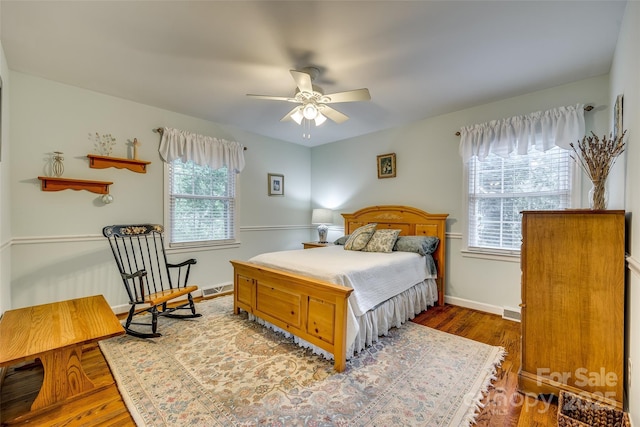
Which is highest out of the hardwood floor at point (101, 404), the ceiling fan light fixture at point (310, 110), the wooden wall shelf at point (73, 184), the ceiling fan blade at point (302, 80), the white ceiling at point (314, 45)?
the white ceiling at point (314, 45)

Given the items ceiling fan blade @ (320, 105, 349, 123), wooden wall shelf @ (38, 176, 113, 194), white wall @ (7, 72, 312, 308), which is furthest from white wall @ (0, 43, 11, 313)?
ceiling fan blade @ (320, 105, 349, 123)

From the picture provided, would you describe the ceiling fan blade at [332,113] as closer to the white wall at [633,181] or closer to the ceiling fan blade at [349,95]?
the ceiling fan blade at [349,95]

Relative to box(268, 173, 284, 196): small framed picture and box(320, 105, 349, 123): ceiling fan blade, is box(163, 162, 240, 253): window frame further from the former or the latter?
box(320, 105, 349, 123): ceiling fan blade

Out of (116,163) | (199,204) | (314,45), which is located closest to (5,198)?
(116,163)

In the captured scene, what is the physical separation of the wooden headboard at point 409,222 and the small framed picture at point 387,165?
1.68 feet

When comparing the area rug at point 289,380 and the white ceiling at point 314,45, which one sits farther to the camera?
the white ceiling at point 314,45

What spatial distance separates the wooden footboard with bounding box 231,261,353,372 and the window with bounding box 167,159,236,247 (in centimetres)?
127

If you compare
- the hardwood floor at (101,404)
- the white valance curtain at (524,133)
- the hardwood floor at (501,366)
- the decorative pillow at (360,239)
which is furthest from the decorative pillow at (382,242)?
the hardwood floor at (101,404)

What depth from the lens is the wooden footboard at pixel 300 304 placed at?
210 cm

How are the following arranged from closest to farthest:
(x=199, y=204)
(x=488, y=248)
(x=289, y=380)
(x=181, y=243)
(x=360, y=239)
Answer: (x=289, y=380) < (x=488, y=248) < (x=360, y=239) < (x=181, y=243) < (x=199, y=204)

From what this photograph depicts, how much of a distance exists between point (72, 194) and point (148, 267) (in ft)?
3.70

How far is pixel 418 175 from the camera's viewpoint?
157 inches

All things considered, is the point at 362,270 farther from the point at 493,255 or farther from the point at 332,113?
the point at 493,255

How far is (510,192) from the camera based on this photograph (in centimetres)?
322
